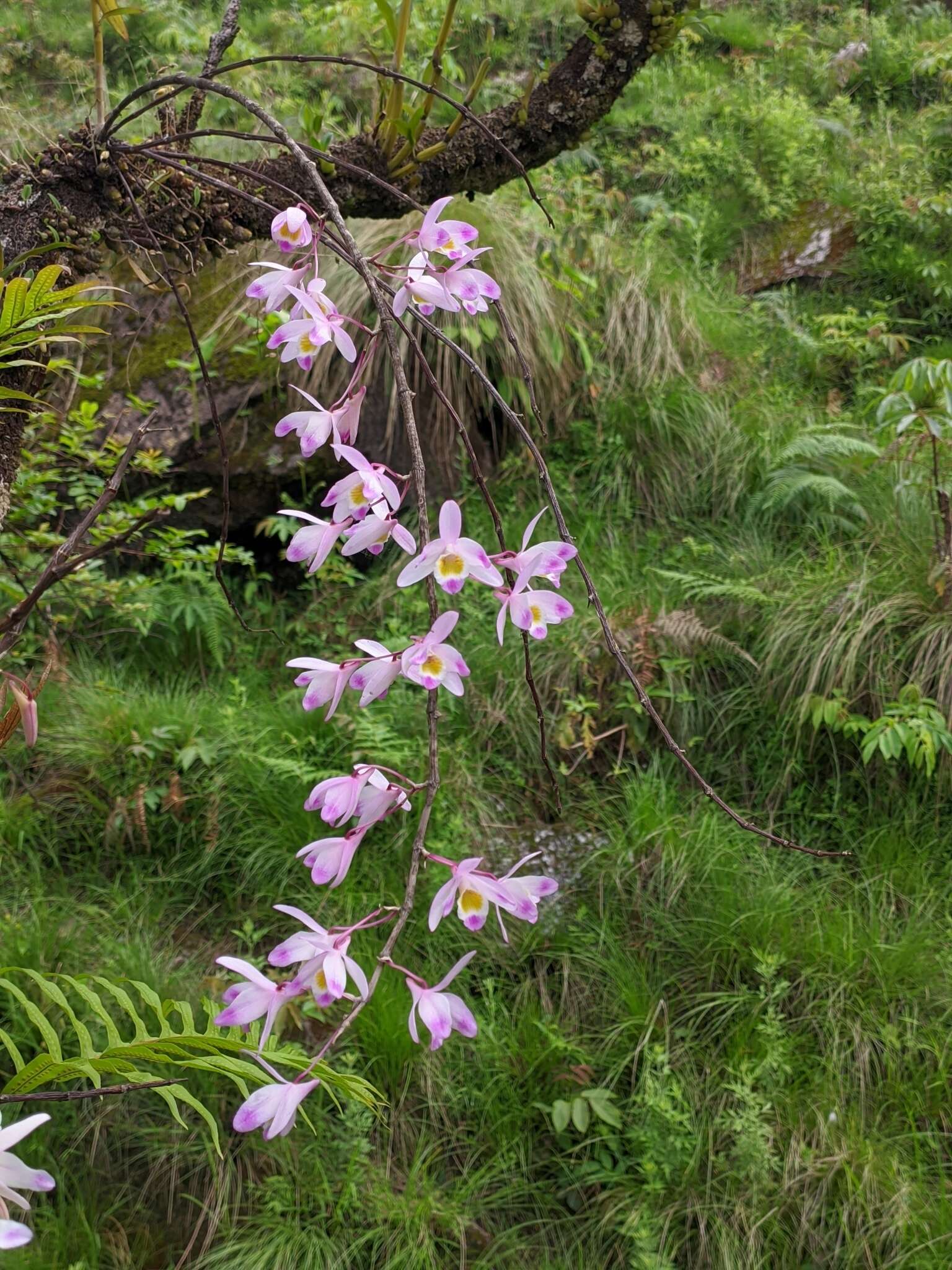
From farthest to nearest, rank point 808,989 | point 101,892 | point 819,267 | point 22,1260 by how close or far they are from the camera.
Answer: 1. point 819,267
2. point 101,892
3. point 808,989
4. point 22,1260

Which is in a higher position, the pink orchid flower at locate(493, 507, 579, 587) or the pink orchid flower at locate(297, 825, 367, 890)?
the pink orchid flower at locate(493, 507, 579, 587)

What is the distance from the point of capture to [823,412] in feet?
10.5

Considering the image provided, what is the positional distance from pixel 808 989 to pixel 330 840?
1585 mm

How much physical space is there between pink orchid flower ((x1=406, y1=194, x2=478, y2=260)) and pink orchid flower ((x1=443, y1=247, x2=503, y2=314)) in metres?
0.02

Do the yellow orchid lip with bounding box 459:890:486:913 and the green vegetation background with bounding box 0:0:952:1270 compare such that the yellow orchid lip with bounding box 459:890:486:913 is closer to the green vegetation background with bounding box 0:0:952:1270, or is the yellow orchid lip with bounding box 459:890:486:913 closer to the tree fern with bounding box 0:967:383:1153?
the tree fern with bounding box 0:967:383:1153

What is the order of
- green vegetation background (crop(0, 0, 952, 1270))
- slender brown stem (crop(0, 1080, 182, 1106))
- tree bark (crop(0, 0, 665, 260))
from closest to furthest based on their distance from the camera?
slender brown stem (crop(0, 1080, 182, 1106)) < tree bark (crop(0, 0, 665, 260)) < green vegetation background (crop(0, 0, 952, 1270))

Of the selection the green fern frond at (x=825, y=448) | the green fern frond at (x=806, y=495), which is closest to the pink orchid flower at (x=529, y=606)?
the green fern frond at (x=806, y=495)

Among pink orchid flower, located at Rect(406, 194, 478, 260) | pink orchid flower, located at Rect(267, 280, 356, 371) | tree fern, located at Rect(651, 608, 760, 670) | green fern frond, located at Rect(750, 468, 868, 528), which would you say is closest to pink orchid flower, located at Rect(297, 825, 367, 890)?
pink orchid flower, located at Rect(267, 280, 356, 371)

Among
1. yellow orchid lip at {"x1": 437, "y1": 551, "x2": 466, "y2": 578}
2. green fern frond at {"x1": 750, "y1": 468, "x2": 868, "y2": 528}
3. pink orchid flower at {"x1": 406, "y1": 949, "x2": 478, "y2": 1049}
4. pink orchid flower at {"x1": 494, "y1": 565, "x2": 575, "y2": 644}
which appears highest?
yellow orchid lip at {"x1": 437, "y1": 551, "x2": 466, "y2": 578}

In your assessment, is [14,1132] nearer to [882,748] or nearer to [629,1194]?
[629,1194]

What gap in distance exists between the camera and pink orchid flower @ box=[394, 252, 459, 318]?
0.74 metres

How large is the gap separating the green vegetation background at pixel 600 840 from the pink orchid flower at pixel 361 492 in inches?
28.8

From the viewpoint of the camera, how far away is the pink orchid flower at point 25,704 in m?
0.73

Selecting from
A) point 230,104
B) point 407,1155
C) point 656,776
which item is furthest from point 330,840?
point 230,104
